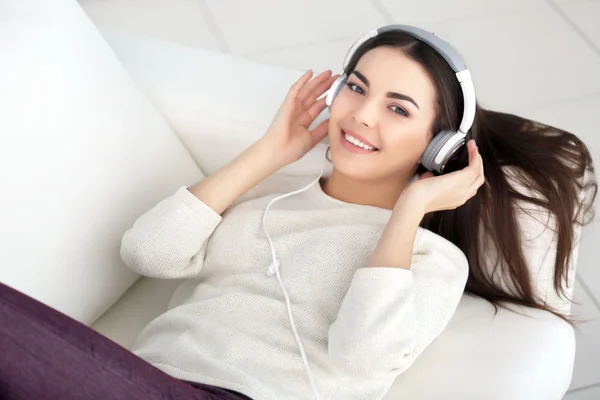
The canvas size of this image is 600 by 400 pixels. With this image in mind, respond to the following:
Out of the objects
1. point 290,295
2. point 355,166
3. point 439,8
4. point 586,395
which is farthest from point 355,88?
point 439,8

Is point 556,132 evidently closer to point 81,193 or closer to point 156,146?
point 156,146

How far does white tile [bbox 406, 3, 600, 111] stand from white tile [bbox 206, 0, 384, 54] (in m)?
0.29

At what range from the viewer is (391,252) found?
4.15 ft

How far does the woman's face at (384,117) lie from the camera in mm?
1343

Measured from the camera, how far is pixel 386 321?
47.2 inches

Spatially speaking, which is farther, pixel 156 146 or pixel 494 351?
pixel 156 146

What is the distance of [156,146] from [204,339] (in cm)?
42

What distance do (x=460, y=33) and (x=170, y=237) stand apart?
5.64ft

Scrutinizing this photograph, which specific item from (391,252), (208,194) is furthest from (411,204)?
(208,194)

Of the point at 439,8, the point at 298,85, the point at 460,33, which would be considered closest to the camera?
the point at 298,85

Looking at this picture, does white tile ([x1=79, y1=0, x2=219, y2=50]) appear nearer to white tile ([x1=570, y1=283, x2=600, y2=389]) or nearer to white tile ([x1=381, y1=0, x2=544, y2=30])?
white tile ([x1=381, y1=0, x2=544, y2=30])

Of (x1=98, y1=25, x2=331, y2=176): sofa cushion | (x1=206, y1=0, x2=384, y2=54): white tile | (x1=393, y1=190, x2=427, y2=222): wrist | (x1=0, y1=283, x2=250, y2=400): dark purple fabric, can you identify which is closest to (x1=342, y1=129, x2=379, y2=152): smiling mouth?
(x1=393, y1=190, x2=427, y2=222): wrist

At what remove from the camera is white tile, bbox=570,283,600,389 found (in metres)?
1.81

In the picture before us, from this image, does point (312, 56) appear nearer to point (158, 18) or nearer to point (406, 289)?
point (158, 18)
